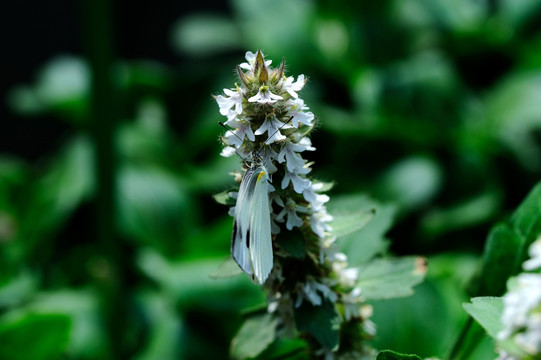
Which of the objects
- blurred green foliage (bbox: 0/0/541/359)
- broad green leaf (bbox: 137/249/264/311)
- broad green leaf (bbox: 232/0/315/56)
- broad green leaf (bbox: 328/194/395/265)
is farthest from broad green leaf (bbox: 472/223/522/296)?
broad green leaf (bbox: 232/0/315/56)

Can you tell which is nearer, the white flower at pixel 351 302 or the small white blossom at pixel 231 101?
the small white blossom at pixel 231 101

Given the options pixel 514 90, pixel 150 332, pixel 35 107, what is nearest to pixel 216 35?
pixel 35 107

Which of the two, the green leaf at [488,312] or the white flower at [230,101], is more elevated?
the white flower at [230,101]

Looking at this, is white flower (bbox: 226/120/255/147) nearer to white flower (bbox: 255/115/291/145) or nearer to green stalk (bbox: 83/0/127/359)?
white flower (bbox: 255/115/291/145)

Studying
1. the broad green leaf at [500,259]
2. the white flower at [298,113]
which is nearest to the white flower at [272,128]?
the white flower at [298,113]

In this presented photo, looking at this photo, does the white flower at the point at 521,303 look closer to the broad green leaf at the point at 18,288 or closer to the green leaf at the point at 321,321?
the green leaf at the point at 321,321

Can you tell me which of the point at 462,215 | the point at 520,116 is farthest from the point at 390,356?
the point at 520,116

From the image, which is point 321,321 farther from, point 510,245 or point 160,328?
point 160,328
